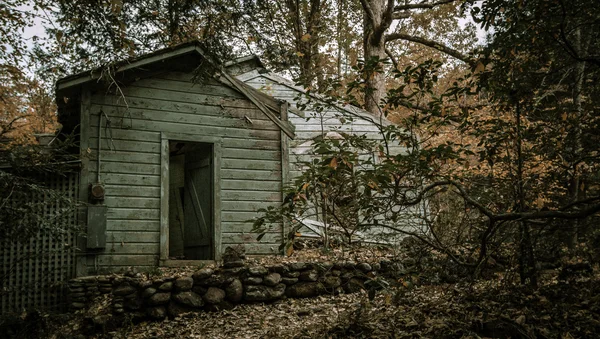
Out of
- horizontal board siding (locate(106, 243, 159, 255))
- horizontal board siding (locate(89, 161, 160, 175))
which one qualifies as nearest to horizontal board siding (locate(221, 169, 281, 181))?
horizontal board siding (locate(89, 161, 160, 175))

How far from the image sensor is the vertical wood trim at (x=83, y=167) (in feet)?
29.4

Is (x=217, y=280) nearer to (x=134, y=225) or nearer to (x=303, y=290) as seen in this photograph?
(x=303, y=290)

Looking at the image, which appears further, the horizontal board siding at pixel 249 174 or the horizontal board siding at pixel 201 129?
the horizontal board siding at pixel 249 174

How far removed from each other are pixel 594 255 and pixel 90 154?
8.03m

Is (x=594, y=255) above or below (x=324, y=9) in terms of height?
below

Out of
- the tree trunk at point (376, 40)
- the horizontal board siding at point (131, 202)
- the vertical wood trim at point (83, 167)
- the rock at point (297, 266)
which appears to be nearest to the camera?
the vertical wood trim at point (83, 167)

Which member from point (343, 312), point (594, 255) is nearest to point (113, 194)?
point (343, 312)

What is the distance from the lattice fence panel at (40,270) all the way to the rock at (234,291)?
271cm

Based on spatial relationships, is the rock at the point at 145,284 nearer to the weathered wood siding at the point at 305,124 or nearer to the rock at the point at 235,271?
the rock at the point at 235,271

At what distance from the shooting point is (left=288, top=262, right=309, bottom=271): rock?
9.11 metres

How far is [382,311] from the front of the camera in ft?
24.3

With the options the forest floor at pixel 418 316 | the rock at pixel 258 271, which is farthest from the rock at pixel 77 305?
the rock at pixel 258 271

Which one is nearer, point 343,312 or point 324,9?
point 343,312

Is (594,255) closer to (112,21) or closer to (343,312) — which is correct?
(343,312)
